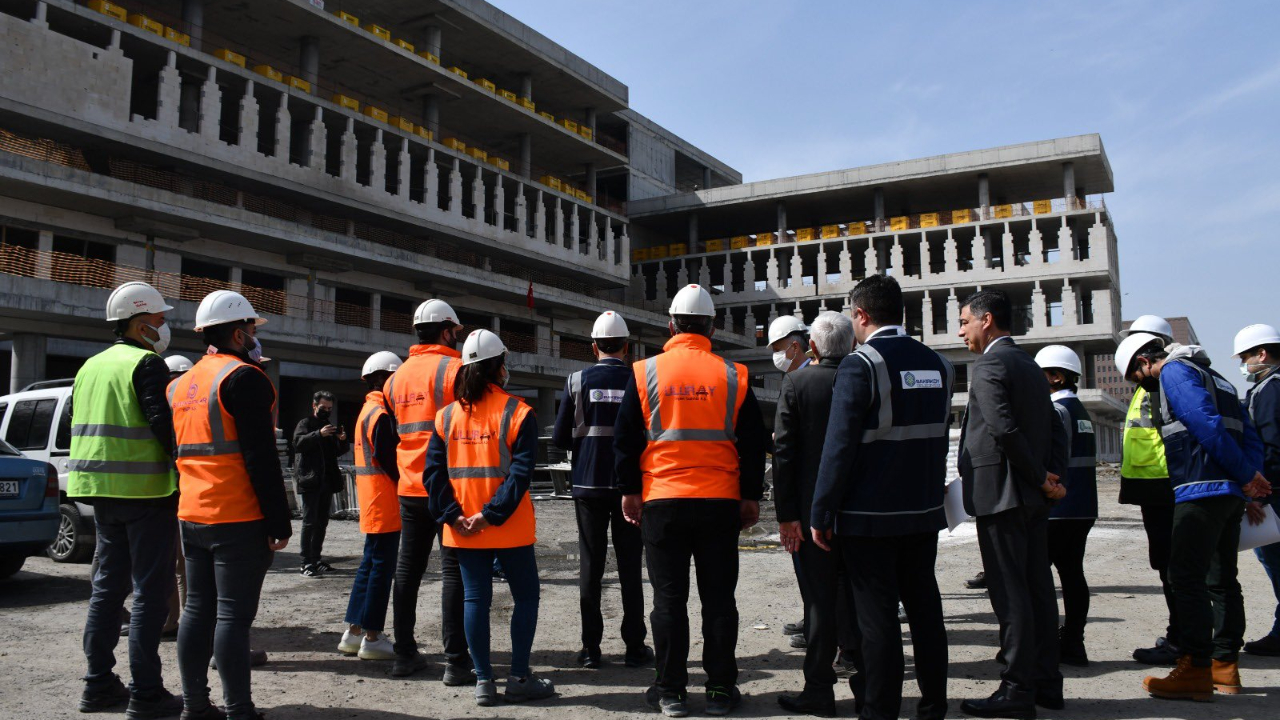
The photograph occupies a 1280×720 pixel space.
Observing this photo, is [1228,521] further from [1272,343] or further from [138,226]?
[138,226]

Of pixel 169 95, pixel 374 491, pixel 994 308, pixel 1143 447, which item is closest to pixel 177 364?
pixel 374 491

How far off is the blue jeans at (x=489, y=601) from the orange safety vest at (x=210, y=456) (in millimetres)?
1085

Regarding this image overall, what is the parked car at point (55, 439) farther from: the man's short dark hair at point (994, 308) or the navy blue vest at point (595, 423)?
the man's short dark hair at point (994, 308)

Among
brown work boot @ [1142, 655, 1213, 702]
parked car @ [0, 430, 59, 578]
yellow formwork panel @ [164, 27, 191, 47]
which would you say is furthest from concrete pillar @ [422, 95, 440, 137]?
brown work boot @ [1142, 655, 1213, 702]

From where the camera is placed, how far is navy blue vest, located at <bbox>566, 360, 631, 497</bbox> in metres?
5.50

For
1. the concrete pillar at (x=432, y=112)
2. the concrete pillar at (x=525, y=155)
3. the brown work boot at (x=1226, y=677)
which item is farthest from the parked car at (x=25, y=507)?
the concrete pillar at (x=525, y=155)

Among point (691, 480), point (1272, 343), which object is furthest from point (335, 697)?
point (1272, 343)

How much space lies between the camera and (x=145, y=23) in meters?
31.5

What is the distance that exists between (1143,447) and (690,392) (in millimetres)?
3177

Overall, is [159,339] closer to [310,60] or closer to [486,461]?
[486,461]

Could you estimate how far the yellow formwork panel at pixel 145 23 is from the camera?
3134 centimetres

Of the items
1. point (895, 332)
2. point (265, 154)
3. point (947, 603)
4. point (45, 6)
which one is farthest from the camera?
point (265, 154)

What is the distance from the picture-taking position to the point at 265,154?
120ft

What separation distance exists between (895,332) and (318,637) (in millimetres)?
4478
